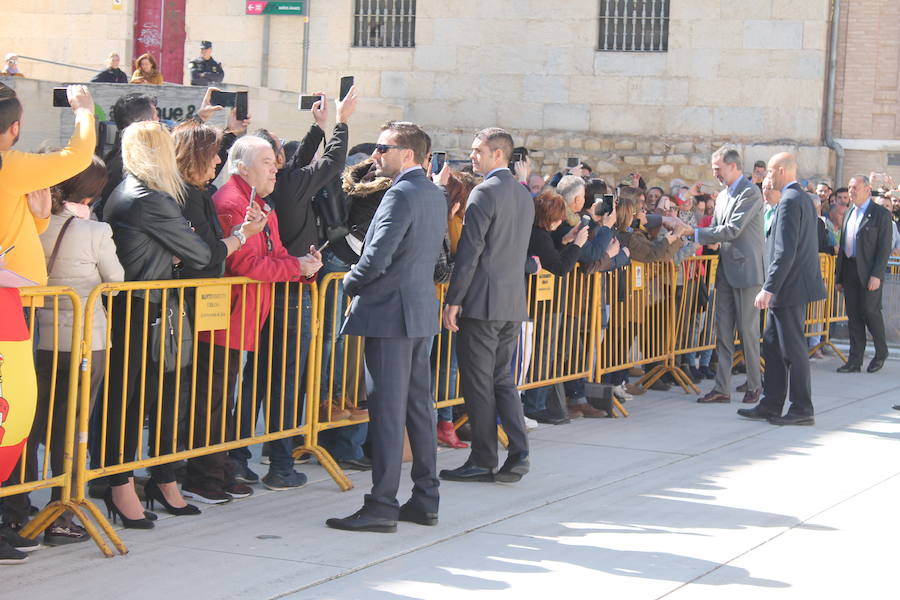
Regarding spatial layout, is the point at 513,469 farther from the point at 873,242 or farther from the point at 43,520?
the point at 873,242

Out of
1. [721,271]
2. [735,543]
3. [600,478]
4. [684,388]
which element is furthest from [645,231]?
[735,543]

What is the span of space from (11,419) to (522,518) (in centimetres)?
273

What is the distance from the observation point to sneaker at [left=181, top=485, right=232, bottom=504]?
23.2 ft

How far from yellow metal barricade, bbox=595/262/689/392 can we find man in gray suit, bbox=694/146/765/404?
1.77 ft

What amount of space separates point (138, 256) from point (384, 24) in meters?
16.9

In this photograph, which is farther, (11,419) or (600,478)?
(600,478)

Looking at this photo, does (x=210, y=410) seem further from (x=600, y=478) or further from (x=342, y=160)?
(x=600, y=478)

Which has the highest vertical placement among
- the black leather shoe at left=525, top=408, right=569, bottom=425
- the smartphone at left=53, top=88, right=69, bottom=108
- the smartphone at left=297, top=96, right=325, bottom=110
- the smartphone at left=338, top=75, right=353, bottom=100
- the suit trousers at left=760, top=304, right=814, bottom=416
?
the smartphone at left=338, top=75, right=353, bottom=100

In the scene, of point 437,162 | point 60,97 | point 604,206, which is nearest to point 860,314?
point 604,206

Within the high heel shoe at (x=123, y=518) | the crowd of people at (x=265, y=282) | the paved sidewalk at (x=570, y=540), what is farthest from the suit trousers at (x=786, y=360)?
the high heel shoe at (x=123, y=518)

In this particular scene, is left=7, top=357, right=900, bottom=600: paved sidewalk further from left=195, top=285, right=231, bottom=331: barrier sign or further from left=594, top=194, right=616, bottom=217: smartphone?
left=594, top=194, right=616, bottom=217: smartphone

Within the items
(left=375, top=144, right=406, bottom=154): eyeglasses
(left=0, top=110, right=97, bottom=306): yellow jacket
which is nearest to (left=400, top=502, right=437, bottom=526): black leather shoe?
(left=375, top=144, right=406, bottom=154): eyeglasses

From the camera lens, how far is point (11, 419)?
5.57m

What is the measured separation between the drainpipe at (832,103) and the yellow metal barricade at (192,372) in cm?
1517
